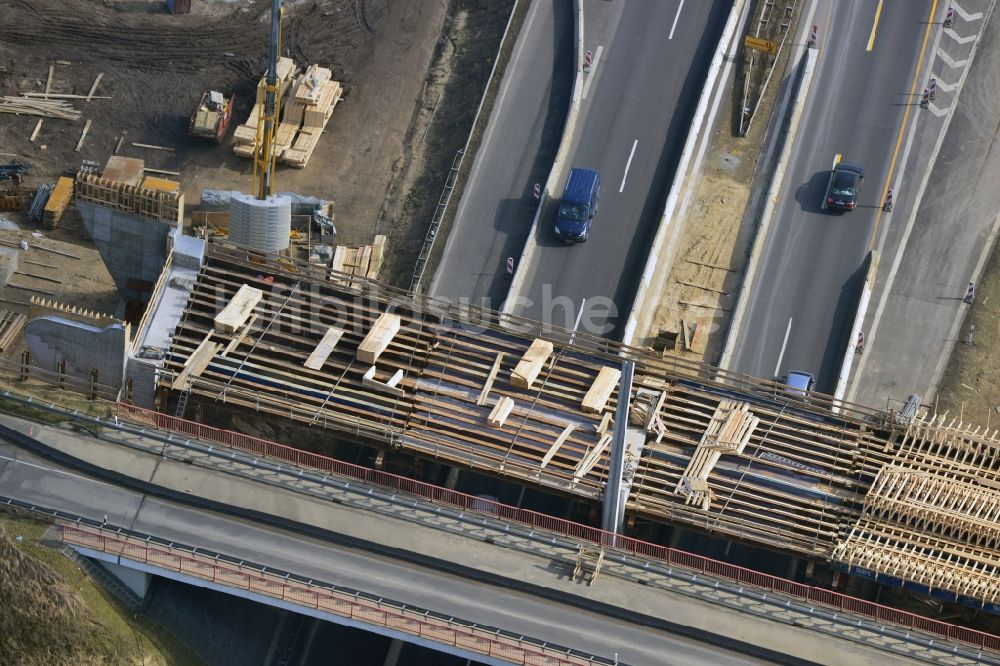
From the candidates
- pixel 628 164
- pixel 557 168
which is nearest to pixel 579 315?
pixel 557 168

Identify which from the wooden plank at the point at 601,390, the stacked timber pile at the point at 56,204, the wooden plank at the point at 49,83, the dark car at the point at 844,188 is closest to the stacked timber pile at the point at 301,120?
the stacked timber pile at the point at 56,204

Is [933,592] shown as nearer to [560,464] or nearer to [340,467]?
[560,464]

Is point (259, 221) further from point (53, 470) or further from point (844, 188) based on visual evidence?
point (844, 188)

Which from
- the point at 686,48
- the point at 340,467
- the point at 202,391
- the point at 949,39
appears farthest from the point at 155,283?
the point at 949,39

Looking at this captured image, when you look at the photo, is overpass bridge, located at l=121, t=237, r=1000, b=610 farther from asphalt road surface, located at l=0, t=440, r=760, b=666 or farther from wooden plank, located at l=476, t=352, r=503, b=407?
asphalt road surface, located at l=0, t=440, r=760, b=666

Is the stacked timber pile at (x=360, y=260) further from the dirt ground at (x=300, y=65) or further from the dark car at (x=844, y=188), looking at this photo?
the dark car at (x=844, y=188)
